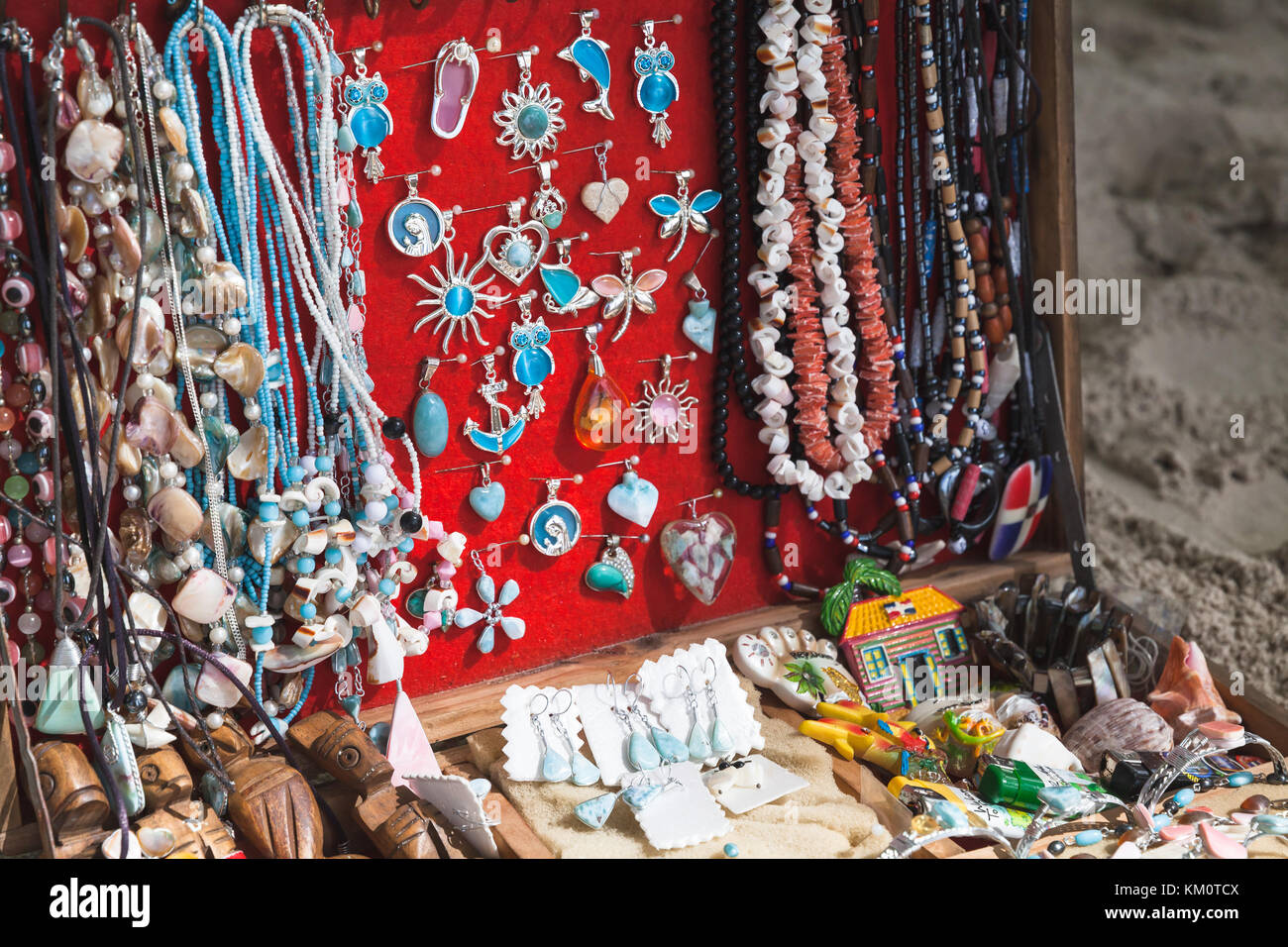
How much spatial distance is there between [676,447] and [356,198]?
750 mm

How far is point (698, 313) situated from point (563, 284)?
0.28m

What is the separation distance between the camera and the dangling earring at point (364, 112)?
5.54 feet

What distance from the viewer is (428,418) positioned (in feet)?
6.02

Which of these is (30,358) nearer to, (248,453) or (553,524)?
(248,453)

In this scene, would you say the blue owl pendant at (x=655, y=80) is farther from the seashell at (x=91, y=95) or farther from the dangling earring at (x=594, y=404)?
the seashell at (x=91, y=95)

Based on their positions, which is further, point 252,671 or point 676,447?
point 676,447

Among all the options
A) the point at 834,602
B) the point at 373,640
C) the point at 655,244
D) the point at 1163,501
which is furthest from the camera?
the point at 1163,501

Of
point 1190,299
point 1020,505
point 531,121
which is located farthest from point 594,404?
point 1190,299

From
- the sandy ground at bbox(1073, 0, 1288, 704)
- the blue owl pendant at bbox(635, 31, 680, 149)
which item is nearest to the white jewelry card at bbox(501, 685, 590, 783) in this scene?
the blue owl pendant at bbox(635, 31, 680, 149)

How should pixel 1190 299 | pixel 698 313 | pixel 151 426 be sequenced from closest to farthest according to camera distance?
1. pixel 151 426
2. pixel 698 313
3. pixel 1190 299

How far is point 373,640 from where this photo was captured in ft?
6.10

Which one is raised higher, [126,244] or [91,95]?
[91,95]

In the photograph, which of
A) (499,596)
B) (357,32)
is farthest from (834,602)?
(357,32)

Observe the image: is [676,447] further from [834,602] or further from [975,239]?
[975,239]
